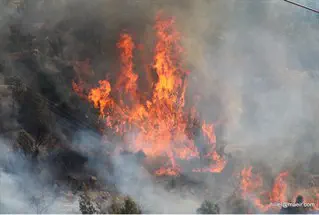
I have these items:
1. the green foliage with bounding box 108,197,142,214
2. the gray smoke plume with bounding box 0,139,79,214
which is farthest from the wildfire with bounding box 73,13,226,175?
the gray smoke plume with bounding box 0,139,79,214

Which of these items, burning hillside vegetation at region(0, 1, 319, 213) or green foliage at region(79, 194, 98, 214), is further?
burning hillside vegetation at region(0, 1, 319, 213)

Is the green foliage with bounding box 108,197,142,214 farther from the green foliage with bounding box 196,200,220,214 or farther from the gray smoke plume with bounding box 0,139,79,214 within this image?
the green foliage with bounding box 196,200,220,214

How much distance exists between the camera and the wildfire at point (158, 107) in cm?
2147

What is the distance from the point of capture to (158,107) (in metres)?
22.1

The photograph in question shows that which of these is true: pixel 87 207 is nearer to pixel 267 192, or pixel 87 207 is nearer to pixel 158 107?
pixel 158 107

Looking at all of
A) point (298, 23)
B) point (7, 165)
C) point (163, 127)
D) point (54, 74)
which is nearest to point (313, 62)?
point (298, 23)

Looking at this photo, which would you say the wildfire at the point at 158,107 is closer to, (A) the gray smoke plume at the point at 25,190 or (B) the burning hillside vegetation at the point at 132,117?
(B) the burning hillside vegetation at the point at 132,117

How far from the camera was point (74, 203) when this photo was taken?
19.0 m

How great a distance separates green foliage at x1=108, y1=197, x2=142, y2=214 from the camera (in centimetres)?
1644

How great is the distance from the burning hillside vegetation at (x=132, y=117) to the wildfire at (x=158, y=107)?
2.3 inches

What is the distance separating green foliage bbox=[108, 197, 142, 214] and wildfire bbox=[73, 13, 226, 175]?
12.6 feet

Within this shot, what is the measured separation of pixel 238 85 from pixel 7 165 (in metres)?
14.1

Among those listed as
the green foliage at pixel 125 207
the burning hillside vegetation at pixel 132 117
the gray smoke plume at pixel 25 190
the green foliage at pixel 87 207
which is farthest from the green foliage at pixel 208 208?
the gray smoke plume at pixel 25 190

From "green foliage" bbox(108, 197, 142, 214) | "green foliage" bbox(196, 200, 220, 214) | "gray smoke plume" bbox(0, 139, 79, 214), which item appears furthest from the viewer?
"gray smoke plume" bbox(0, 139, 79, 214)
